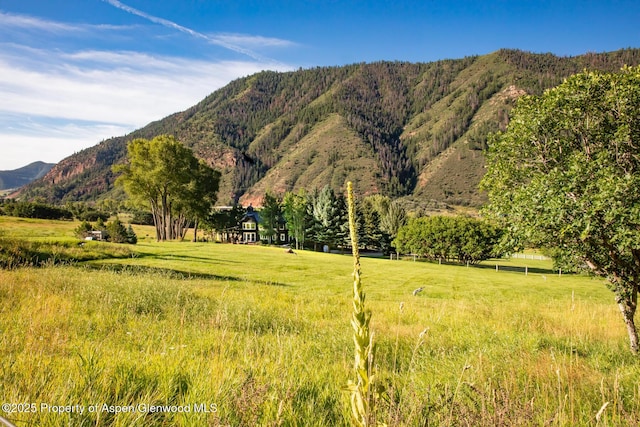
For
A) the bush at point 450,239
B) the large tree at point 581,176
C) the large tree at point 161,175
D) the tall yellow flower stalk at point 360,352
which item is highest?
the large tree at point 161,175

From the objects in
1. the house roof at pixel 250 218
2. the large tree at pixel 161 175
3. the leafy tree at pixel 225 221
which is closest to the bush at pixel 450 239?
the leafy tree at pixel 225 221

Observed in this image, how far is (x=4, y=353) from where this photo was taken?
14.4 feet

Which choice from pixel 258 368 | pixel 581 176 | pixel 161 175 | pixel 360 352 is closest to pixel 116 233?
pixel 161 175

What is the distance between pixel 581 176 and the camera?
8.56 metres

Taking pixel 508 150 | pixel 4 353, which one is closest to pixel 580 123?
pixel 508 150

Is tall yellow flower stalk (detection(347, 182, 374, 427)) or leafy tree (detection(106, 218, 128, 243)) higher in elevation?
tall yellow flower stalk (detection(347, 182, 374, 427))

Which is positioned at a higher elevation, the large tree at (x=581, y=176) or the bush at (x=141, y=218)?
the large tree at (x=581, y=176)

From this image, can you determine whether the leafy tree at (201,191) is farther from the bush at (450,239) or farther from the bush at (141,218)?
the bush at (141,218)

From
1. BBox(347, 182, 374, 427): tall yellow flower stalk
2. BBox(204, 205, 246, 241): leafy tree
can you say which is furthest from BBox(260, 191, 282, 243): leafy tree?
BBox(347, 182, 374, 427): tall yellow flower stalk

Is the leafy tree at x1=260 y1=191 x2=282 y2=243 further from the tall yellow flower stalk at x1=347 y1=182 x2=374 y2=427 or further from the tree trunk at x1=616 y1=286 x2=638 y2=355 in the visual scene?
the tall yellow flower stalk at x1=347 y1=182 x2=374 y2=427

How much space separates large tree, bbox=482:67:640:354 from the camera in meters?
8.00

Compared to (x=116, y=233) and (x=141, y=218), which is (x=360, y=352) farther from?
(x=141, y=218)

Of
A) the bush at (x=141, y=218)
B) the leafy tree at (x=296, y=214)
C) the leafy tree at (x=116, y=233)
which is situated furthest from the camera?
the bush at (x=141, y=218)

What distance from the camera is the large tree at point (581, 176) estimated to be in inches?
315
